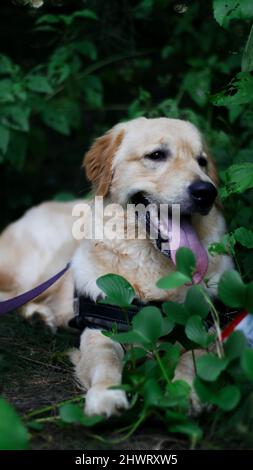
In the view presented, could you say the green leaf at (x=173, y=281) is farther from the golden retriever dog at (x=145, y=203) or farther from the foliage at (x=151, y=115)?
the golden retriever dog at (x=145, y=203)

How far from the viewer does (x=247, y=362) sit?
1.97 m

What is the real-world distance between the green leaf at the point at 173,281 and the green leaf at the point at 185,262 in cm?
2

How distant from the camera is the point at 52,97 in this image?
16.8ft

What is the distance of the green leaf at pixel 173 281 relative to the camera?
2.10 m

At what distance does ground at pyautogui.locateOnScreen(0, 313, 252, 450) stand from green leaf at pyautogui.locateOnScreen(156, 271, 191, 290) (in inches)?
18.3

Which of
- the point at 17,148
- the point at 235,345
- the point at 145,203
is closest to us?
the point at 235,345

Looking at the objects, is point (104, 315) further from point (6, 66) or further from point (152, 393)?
point (6, 66)

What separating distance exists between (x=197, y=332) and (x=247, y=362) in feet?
0.75

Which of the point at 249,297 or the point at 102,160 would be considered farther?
the point at 102,160

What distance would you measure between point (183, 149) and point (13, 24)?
3.26m

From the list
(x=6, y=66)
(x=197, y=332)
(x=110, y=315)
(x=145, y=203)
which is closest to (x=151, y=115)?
(x=6, y=66)

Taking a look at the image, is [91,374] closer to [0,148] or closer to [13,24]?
[0,148]

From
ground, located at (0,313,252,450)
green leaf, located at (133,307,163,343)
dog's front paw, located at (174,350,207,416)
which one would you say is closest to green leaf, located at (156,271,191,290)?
green leaf, located at (133,307,163,343)
